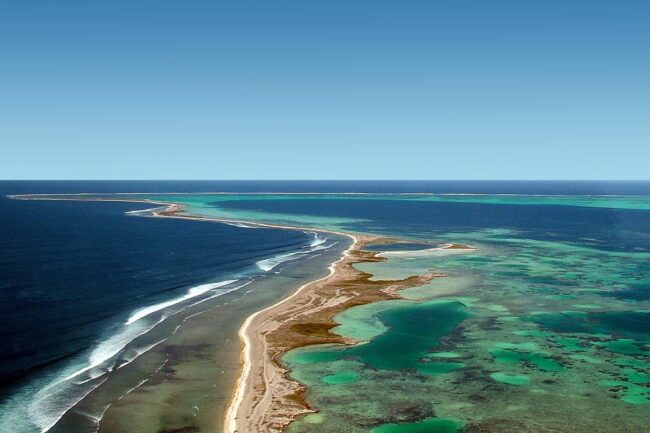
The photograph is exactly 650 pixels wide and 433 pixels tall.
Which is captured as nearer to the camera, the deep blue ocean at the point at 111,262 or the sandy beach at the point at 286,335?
the sandy beach at the point at 286,335

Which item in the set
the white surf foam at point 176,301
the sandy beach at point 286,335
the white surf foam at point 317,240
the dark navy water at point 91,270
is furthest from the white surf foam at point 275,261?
the white surf foam at point 317,240

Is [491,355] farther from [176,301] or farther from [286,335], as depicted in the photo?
[176,301]

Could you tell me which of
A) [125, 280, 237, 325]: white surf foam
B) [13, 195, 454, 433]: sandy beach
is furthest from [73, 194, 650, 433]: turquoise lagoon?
[125, 280, 237, 325]: white surf foam

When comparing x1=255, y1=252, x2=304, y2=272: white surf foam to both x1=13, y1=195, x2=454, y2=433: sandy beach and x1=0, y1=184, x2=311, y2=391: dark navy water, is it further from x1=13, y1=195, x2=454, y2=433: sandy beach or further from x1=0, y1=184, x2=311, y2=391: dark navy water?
x1=13, y1=195, x2=454, y2=433: sandy beach

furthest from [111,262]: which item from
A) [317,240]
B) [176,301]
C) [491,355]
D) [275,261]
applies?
[491,355]

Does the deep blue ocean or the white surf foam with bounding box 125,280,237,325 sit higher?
the deep blue ocean

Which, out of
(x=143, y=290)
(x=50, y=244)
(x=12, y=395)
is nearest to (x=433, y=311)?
(x=143, y=290)

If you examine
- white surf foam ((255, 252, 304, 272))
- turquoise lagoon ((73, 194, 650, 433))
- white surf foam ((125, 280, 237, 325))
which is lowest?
turquoise lagoon ((73, 194, 650, 433))

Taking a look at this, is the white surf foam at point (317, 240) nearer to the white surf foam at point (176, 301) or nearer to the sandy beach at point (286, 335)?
the sandy beach at point (286, 335)
